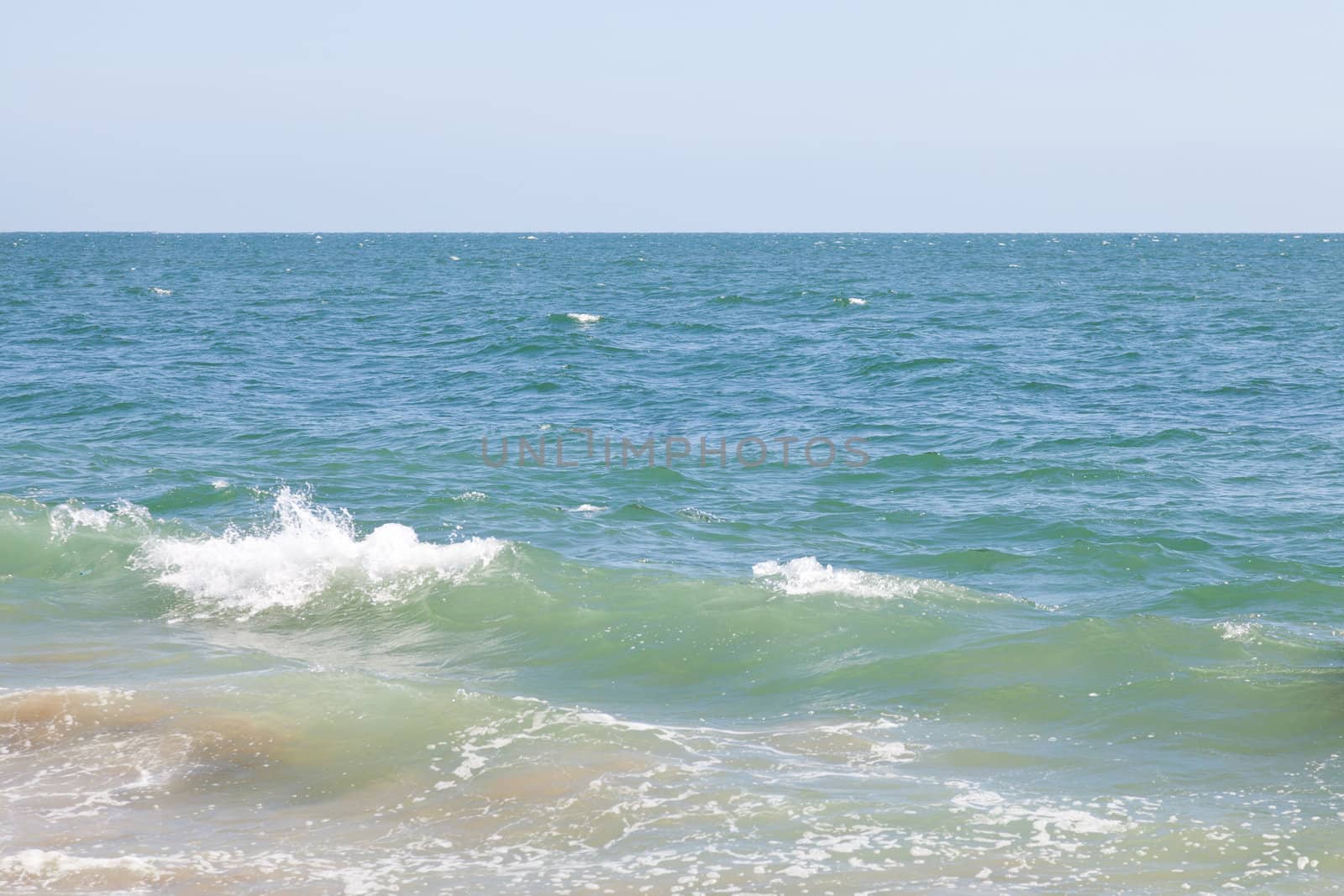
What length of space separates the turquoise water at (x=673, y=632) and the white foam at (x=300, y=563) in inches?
2.4

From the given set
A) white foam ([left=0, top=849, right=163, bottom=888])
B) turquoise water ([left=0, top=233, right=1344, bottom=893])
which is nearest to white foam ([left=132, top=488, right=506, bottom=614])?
turquoise water ([left=0, top=233, right=1344, bottom=893])

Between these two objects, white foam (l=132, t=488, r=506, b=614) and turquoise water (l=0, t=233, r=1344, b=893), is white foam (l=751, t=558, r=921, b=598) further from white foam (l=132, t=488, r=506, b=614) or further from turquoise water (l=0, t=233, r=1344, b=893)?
white foam (l=132, t=488, r=506, b=614)

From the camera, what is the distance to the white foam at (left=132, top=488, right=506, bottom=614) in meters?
13.4

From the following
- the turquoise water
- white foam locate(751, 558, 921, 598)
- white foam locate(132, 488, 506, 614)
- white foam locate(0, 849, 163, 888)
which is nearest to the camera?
white foam locate(0, 849, 163, 888)

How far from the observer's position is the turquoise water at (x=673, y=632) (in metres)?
7.47

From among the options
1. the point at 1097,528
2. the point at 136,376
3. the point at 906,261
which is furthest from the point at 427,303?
the point at 906,261

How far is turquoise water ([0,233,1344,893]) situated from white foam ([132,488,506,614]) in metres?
0.06

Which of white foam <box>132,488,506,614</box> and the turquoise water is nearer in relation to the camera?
the turquoise water

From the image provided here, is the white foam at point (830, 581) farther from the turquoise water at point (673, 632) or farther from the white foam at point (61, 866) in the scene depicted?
the white foam at point (61, 866)

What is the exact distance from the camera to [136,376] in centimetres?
2892

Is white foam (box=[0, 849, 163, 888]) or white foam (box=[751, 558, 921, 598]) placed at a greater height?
white foam (box=[751, 558, 921, 598])

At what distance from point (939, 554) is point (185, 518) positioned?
30.8 feet

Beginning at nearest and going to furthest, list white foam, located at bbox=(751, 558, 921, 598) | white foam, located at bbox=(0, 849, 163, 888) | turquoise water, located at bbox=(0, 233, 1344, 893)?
white foam, located at bbox=(0, 849, 163, 888) → turquoise water, located at bbox=(0, 233, 1344, 893) → white foam, located at bbox=(751, 558, 921, 598)

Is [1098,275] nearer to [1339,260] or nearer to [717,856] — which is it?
[1339,260]
